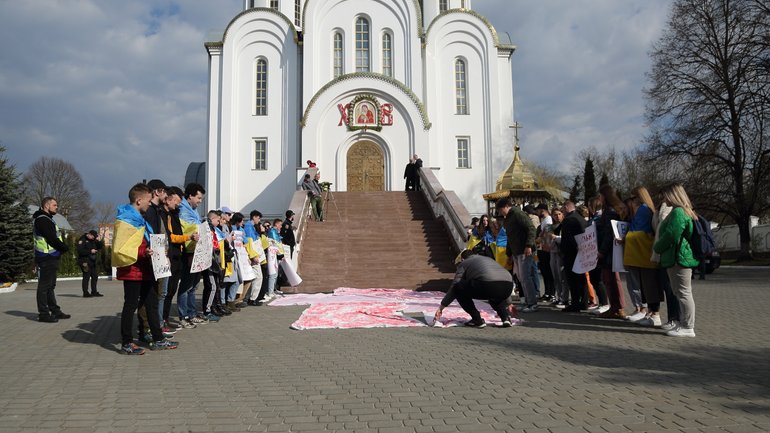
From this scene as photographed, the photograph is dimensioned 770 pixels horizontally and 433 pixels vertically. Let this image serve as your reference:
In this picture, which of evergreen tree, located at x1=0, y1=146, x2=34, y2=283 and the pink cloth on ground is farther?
evergreen tree, located at x1=0, y1=146, x2=34, y2=283

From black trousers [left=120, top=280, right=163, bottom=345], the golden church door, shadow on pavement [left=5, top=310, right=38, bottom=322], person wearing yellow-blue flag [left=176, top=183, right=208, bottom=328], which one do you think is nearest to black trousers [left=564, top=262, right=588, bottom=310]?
person wearing yellow-blue flag [left=176, top=183, right=208, bottom=328]

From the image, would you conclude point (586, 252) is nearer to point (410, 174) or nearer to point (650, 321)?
point (650, 321)

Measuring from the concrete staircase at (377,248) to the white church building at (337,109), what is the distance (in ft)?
23.1

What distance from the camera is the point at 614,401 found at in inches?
167

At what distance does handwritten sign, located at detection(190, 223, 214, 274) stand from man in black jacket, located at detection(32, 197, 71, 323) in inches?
115

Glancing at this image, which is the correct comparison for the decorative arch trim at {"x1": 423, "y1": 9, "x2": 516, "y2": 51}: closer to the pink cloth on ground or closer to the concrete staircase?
the concrete staircase

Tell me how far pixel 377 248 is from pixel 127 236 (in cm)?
1059

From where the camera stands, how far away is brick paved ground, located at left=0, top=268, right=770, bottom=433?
3.88 m

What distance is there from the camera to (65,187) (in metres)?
60.8

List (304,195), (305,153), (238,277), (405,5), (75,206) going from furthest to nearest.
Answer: (75,206), (405,5), (305,153), (304,195), (238,277)

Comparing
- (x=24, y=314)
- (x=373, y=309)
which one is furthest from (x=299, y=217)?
(x=24, y=314)

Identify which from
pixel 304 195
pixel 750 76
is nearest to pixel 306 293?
pixel 304 195

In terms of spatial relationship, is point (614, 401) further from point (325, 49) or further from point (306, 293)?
point (325, 49)

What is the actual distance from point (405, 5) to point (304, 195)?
1555 cm
